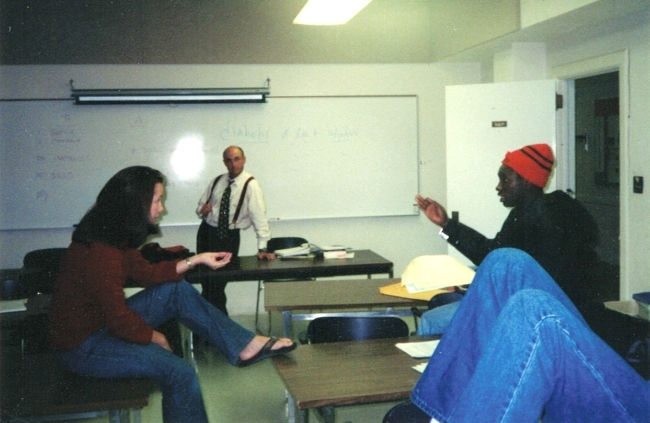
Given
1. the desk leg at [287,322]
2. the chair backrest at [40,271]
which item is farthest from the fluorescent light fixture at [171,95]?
the desk leg at [287,322]

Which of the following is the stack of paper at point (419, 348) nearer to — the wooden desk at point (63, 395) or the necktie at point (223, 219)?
the wooden desk at point (63, 395)

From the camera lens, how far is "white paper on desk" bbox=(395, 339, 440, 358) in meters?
2.19

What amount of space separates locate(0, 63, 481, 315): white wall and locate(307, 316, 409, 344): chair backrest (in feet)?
12.4

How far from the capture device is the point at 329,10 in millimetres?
4699

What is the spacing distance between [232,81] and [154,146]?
1004 mm

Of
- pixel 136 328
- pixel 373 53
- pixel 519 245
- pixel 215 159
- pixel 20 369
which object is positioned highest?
pixel 373 53

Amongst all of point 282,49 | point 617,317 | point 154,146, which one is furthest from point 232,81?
point 617,317

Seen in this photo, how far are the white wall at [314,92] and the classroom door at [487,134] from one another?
770mm

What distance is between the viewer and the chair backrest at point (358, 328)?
2.69 meters

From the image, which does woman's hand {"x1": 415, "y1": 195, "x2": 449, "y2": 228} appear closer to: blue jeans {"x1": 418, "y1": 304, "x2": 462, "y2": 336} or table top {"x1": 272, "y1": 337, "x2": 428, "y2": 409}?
blue jeans {"x1": 418, "y1": 304, "x2": 462, "y2": 336}

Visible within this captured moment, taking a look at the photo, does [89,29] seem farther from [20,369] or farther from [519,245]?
[519,245]

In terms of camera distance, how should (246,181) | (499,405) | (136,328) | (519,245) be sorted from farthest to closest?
(246,181) < (519,245) < (136,328) < (499,405)

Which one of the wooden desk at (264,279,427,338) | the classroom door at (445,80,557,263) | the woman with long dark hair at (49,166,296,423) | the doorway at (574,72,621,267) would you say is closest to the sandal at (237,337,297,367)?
the woman with long dark hair at (49,166,296,423)

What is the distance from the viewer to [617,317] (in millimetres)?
2410
